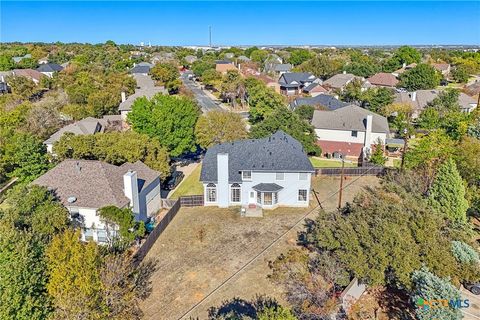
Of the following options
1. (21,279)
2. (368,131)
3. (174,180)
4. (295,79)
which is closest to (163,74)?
(295,79)

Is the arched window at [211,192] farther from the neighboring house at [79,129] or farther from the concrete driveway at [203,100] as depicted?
the concrete driveway at [203,100]

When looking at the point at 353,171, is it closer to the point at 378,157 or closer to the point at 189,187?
the point at 378,157

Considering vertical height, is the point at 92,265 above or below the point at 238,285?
above

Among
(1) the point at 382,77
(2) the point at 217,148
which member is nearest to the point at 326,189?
(2) the point at 217,148

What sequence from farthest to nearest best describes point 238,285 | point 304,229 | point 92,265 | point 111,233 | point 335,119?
point 335,119 < point 304,229 < point 111,233 < point 238,285 < point 92,265

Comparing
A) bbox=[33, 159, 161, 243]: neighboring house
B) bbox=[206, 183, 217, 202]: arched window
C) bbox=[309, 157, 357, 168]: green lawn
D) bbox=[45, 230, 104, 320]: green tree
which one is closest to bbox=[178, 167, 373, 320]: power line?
bbox=[45, 230, 104, 320]: green tree

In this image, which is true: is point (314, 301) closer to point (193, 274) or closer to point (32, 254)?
point (193, 274)

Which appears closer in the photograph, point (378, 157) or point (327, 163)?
point (378, 157)
